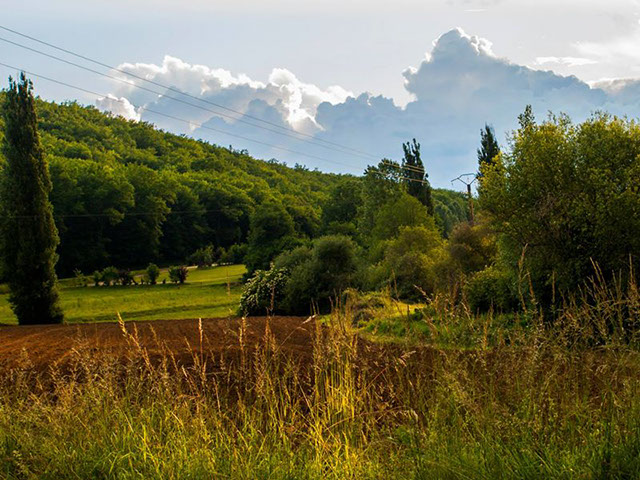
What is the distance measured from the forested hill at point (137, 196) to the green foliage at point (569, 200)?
3970 cm

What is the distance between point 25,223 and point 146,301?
39.1 feet

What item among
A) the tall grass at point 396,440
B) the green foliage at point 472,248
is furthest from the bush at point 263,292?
the tall grass at point 396,440

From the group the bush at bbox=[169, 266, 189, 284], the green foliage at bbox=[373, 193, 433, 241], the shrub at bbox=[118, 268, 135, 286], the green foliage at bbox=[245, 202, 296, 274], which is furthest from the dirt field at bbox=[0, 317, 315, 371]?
the green foliage at bbox=[245, 202, 296, 274]

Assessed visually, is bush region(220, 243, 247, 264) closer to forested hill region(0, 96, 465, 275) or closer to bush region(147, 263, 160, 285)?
forested hill region(0, 96, 465, 275)

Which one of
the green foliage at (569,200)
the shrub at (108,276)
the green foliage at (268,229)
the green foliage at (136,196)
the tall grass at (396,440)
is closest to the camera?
the tall grass at (396,440)

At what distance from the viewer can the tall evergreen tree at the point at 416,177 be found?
1686 inches

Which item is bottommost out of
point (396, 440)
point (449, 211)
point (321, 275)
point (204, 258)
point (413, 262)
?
point (396, 440)

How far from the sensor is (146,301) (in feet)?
123

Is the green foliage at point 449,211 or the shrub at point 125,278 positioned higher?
the green foliage at point 449,211

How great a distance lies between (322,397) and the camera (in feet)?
14.3

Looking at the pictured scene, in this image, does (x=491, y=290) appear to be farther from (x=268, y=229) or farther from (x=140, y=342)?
(x=268, y=229)

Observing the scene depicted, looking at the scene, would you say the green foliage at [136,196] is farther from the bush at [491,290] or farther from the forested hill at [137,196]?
the bush at [491,290]

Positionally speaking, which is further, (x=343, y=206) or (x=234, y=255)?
(x=234, y=255)

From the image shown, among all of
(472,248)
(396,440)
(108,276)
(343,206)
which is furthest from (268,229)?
(396,440)
